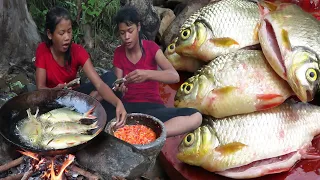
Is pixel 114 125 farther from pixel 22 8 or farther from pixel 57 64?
pixel 22 8

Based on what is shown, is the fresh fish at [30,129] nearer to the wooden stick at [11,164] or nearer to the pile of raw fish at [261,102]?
the wooden stick at [11,164]

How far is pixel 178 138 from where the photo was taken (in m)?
4.10

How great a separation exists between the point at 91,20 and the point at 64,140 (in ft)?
10.5

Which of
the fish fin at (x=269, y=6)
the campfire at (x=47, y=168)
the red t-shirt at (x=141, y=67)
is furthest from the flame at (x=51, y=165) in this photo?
the fish fin at (x=269, y=6)

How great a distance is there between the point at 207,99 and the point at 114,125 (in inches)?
40.3

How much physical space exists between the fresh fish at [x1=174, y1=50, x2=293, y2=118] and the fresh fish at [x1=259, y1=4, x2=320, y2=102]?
0.14 metres

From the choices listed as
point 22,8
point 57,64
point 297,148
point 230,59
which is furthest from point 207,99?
point 22,8

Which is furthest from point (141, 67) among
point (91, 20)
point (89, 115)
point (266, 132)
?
point (91, 20)

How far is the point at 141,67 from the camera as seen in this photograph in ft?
12.3

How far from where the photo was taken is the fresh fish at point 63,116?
2.87 metres

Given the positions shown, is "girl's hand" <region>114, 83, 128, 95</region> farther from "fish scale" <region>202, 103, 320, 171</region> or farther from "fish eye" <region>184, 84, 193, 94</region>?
"fish scale" <region>202, 103, 320, 171</region>

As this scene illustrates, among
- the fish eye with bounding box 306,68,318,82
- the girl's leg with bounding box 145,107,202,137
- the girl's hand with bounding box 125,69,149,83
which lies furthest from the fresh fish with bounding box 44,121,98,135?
the fish eye with bounding box 306,68,318,82

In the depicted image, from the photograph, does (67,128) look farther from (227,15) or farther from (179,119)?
(227,15)

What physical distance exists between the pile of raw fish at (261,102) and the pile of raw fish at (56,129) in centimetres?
117
